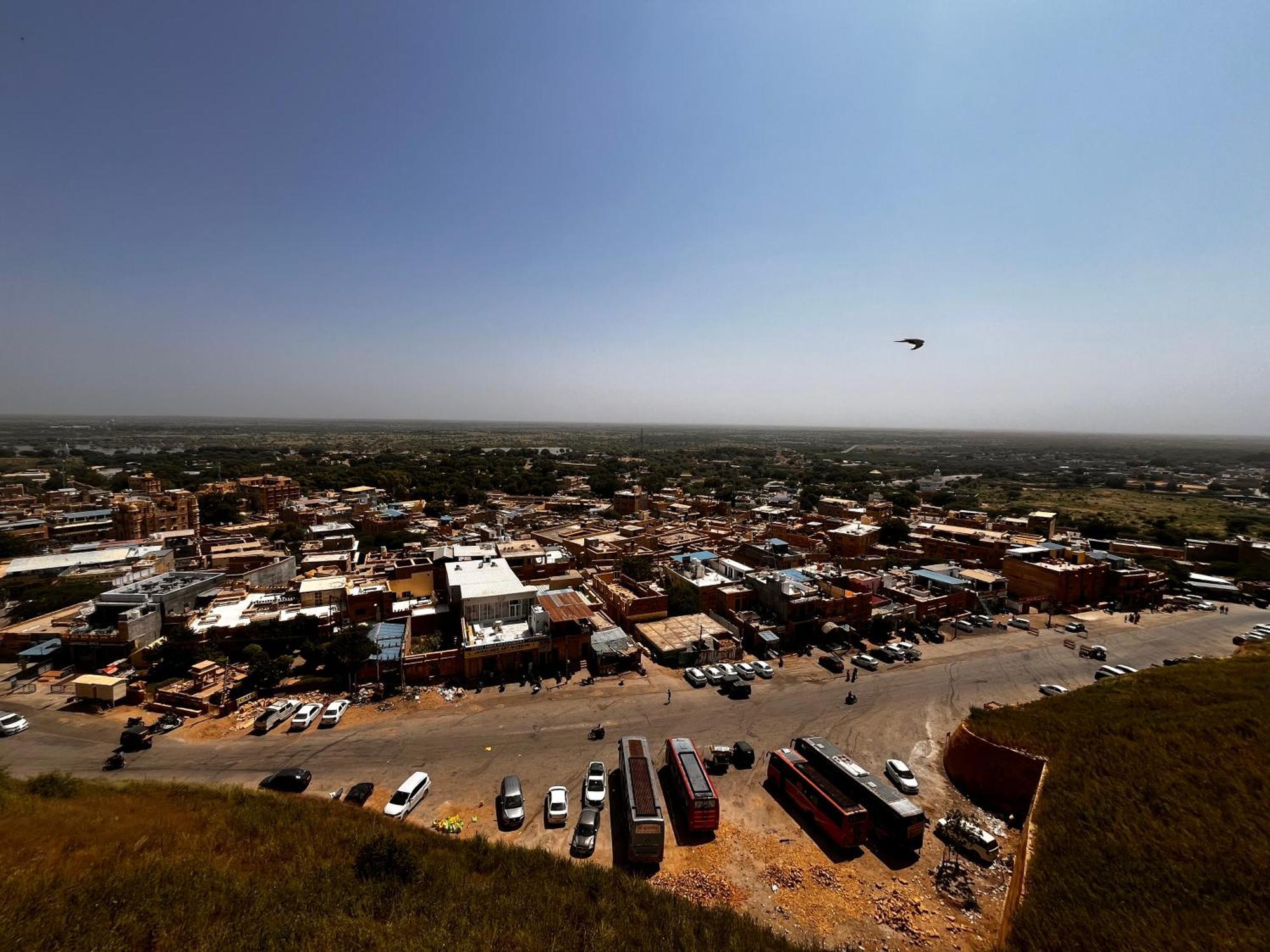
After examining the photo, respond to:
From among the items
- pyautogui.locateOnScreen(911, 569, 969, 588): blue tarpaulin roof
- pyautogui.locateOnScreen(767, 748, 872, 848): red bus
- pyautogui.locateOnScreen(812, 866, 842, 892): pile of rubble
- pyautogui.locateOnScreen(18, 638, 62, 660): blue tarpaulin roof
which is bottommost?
pyautogui.locateOnScreen(812, 866, 842, 892): pile of rubble

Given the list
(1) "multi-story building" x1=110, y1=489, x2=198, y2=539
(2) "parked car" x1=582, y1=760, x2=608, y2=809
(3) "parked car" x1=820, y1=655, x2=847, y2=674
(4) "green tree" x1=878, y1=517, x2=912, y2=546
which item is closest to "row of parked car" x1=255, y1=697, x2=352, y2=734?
(2) "parked car" x1=582, y1=760, x2=608, y2=809

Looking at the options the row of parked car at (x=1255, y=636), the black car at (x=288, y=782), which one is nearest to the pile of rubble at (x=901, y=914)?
the black car at (x=288, y=782)

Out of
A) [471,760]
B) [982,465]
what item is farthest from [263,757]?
[982,465]

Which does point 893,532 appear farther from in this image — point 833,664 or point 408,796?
point 408,796

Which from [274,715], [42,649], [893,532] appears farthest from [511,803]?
[893,532]

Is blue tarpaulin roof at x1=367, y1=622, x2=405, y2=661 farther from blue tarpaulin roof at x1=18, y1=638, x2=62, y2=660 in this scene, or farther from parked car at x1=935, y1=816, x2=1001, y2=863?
parked car at x1=935, y1=816, x2=1001, y2=863
